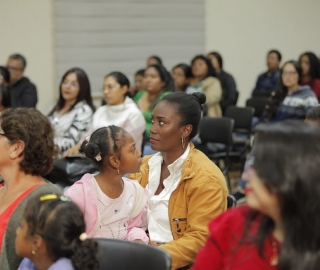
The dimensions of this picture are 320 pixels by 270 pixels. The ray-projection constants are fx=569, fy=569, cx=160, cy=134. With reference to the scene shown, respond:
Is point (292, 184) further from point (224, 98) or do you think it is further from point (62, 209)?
point (224, 98)

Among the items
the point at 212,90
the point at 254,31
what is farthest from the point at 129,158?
the point at 254,31

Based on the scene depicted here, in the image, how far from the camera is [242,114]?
5629 millimetres

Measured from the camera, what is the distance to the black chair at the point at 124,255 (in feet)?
6.10

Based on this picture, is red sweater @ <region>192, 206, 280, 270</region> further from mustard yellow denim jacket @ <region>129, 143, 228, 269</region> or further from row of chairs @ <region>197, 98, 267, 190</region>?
row of chairs @ <region>197, 98, 267, 190</region>

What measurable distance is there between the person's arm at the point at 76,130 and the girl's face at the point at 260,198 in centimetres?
315

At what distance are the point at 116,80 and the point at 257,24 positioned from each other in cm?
429

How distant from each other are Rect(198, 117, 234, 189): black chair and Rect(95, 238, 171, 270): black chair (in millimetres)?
2963

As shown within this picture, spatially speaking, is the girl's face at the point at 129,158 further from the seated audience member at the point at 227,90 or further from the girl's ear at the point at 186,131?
the seated audience member at the point at 227,90

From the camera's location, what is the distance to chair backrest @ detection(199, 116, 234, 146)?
4859 mm

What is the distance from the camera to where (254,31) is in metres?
8.28

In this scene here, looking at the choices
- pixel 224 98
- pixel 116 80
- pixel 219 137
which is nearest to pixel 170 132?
pixel 116 80

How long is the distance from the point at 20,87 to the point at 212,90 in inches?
81.5

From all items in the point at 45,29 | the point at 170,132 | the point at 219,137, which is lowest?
the point at 219,137

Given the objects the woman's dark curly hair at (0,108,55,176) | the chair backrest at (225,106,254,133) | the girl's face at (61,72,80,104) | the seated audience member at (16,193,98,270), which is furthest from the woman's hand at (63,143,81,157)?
the seated audience member at (16,193,98,270)
